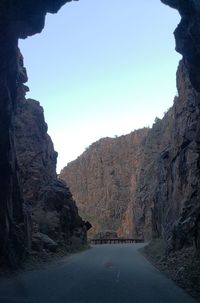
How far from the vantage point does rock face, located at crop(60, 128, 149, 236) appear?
10981cm

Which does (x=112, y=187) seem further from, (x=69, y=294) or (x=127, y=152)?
(x=69, y=294)

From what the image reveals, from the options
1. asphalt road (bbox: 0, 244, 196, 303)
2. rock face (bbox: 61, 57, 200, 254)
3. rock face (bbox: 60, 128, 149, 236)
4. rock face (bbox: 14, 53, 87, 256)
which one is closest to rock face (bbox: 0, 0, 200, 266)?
asphalt road (bbox: 0, 244, 196, 303)

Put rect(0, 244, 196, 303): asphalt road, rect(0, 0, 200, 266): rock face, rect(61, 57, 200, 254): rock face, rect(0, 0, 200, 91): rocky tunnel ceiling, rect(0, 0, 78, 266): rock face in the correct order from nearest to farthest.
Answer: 1. rect(0, 244, 196, 303): asphalt road
2. rect(0, 0, 200, 91): rocky tunnel ceiling
3. rect(0, 0, 200, 266): rock face
4. rect(0, 0, 78, 266): rock face
5. rect(61, 57, 200, 254): rock face

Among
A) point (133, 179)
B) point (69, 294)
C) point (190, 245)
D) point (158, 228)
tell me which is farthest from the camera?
point (133, 179)

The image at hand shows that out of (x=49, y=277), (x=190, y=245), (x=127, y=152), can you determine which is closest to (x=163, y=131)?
(x=127, y=152)

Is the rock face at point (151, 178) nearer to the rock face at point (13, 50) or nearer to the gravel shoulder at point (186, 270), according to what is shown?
the gravel shoulder at point (186, 270)

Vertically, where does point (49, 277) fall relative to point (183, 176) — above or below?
below

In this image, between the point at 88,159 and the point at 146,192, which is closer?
the point at 146,192

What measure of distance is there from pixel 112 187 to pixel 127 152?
10994 mm

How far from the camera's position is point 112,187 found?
378 feet

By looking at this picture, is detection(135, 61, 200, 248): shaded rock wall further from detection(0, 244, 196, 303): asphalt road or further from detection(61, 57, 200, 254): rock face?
detection(0, 244, 196, 303): asphalt road

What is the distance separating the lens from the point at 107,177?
119312 mm

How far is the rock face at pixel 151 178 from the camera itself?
3032cm

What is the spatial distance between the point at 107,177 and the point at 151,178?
43.4 m
